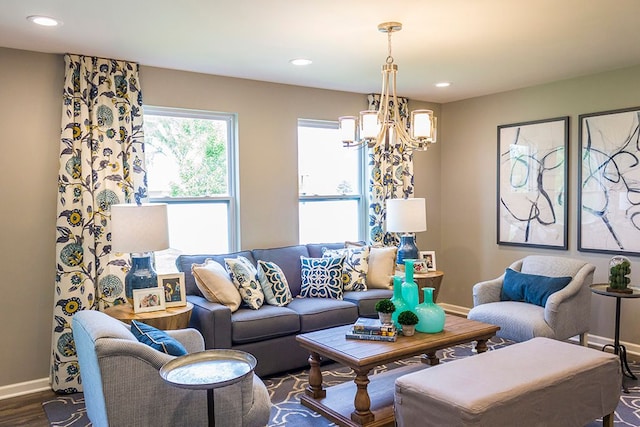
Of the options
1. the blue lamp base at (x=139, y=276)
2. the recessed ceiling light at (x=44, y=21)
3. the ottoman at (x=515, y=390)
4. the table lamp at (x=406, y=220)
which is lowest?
the ottoman at (x=515, y=390)

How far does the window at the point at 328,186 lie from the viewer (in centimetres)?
517

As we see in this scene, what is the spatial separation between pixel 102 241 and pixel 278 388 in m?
1.79

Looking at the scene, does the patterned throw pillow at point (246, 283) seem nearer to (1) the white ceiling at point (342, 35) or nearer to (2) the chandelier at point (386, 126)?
(2) the chandelier at point (386, 126)

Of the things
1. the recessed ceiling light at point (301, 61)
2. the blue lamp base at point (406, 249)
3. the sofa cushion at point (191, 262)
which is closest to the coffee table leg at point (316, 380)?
the sofa cushion at point (191, 262)

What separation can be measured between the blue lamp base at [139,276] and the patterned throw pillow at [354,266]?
1728 mm

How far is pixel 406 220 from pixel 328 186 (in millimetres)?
940

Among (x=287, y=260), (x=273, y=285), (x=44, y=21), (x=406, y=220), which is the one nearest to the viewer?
(x=44, y=21)

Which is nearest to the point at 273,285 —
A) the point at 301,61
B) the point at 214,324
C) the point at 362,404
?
the point at 214,324

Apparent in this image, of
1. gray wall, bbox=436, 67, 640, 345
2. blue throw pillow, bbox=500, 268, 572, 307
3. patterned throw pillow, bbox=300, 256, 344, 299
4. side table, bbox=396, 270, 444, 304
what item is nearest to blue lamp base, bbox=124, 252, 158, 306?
patterned throw pillow, bbox=300, 256, 344, 299

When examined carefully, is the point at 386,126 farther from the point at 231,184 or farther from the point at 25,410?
the point at 25,410

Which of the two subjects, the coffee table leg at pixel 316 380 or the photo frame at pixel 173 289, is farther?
the photo frame at pixel 173 289

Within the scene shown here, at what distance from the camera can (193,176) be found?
4.51 m

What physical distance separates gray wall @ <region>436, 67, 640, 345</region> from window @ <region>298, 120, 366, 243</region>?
1244mm

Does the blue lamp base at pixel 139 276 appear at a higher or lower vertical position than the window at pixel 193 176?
lower
